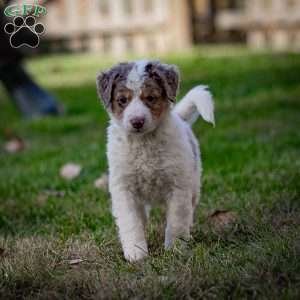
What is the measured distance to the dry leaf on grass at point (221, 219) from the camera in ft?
13.4

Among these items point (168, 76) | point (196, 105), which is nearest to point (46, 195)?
point (196, 105)

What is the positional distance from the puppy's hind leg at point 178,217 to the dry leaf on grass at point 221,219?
0.23 metres

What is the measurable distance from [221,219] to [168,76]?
0.94 meters

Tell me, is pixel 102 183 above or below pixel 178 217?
below

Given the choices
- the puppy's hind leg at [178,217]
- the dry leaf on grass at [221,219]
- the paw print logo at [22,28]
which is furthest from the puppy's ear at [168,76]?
the paw print logo at [22,28]

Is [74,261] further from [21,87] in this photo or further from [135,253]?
[21,87]

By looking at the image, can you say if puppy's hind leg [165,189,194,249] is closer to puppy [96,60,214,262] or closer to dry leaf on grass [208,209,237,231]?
puppy [96,60,214,262]

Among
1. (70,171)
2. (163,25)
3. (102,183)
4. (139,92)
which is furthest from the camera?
(163,25)

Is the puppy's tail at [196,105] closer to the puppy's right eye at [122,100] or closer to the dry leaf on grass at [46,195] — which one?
the puppy's right eye at [122,100]

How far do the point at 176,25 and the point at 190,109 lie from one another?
1017 cm

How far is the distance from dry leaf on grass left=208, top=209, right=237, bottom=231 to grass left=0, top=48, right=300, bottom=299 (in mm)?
48

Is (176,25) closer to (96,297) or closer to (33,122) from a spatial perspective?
(33,122)

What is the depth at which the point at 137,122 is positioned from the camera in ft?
12.4

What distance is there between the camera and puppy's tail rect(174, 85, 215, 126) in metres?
4.21
